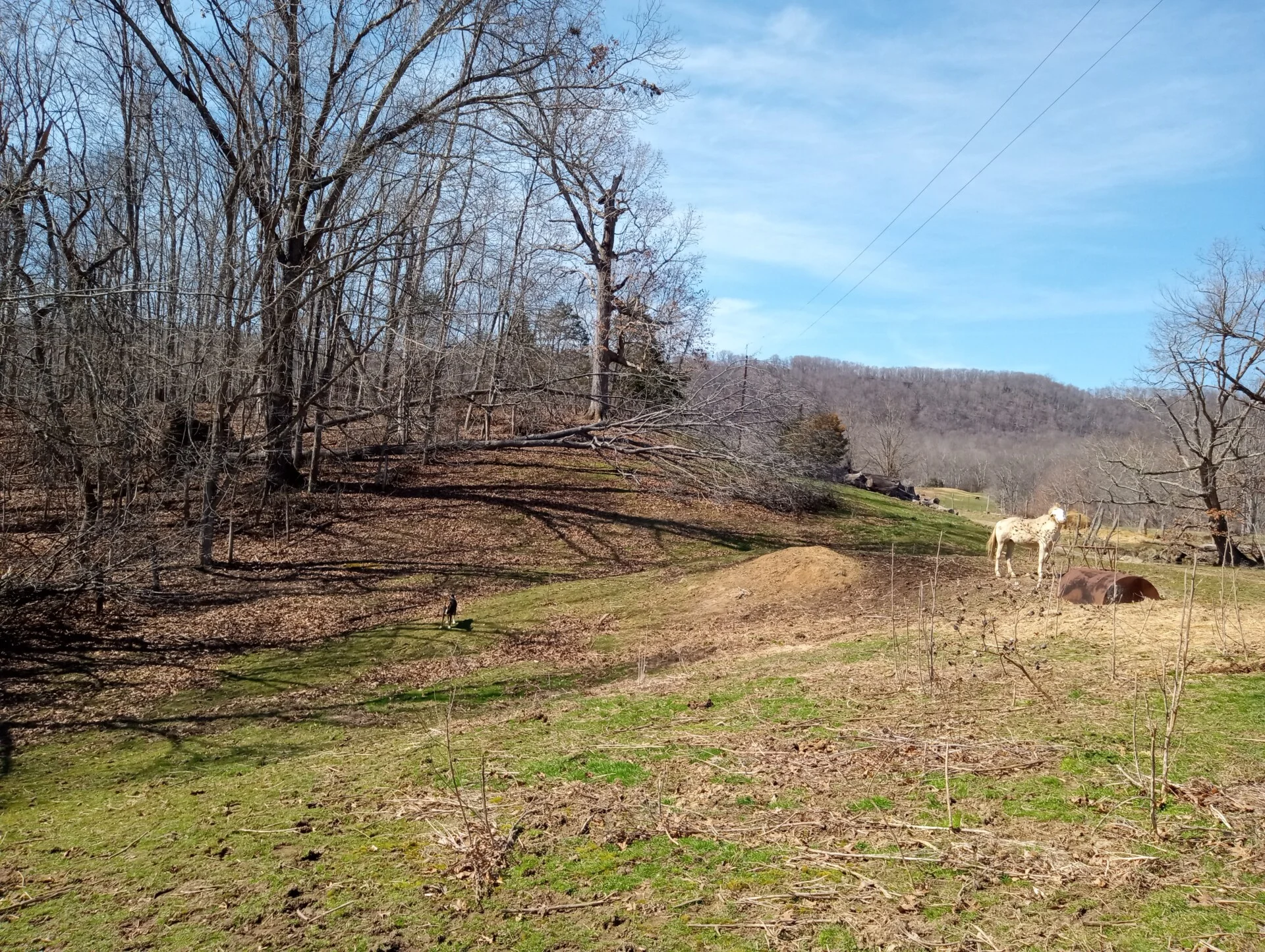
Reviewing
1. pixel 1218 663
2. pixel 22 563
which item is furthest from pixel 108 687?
pixel 1218 663

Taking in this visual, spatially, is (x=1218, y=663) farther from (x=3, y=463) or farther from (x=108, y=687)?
(x=3, y=463)

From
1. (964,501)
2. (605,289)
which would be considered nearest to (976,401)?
(964,501)

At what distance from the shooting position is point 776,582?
1301cm

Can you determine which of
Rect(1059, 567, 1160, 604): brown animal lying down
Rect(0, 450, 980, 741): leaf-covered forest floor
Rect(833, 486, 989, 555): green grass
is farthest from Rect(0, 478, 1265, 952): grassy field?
Rect(833, 486, 989, 555): green grass

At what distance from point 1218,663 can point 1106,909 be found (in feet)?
15.9

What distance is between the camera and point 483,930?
3512 mm

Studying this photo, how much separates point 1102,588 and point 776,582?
4.63 metres

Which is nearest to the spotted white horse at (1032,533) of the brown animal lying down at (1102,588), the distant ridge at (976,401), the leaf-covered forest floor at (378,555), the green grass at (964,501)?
the brown animal lying down at (1102,588)

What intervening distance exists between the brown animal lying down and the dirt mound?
3.32 m

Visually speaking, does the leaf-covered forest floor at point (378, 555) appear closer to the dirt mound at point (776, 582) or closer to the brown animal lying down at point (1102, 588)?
the dirt mound at point (776, 582)

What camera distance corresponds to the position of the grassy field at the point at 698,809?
345 centimetres

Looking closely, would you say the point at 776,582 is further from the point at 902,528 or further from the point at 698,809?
the point at 902,528

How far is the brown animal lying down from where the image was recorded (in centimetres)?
950

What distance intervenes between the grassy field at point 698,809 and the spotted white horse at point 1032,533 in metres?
2.68
